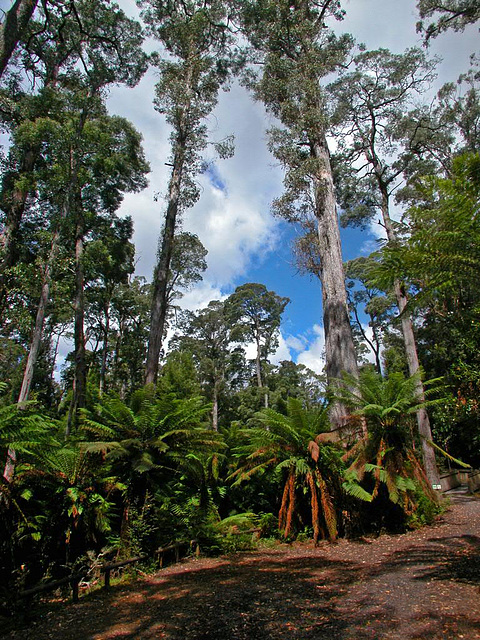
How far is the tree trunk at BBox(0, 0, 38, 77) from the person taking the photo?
4.42m

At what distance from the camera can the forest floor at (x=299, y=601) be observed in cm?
254

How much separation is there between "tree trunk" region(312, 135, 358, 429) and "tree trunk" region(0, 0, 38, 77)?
6.70 m

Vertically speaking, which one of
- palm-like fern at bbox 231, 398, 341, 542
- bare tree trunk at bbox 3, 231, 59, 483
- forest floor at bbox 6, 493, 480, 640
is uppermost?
bare tree trunk at bbox 3, 231, 59, 483

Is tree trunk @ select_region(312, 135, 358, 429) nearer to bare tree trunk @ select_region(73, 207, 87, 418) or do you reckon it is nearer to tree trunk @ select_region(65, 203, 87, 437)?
tree trunk @ select_region(65, 203, 87, 437)

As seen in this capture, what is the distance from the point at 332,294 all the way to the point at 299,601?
6.23 meters

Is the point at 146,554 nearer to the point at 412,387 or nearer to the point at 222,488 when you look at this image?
the point at 222,488

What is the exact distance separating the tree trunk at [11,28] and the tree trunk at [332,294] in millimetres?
6696

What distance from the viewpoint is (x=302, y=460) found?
19.9 ft

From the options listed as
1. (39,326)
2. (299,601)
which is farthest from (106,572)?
(39,326)

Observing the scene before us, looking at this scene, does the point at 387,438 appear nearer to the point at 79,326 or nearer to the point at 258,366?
the point at 79,326

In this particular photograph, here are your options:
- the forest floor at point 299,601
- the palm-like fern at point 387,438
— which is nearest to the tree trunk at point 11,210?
the forest floor at point 299,601

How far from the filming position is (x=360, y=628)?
248 cm

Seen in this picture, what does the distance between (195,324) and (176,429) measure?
25.7 meters

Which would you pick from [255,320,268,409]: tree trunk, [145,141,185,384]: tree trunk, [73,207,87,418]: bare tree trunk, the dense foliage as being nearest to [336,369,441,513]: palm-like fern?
the dense foliage
